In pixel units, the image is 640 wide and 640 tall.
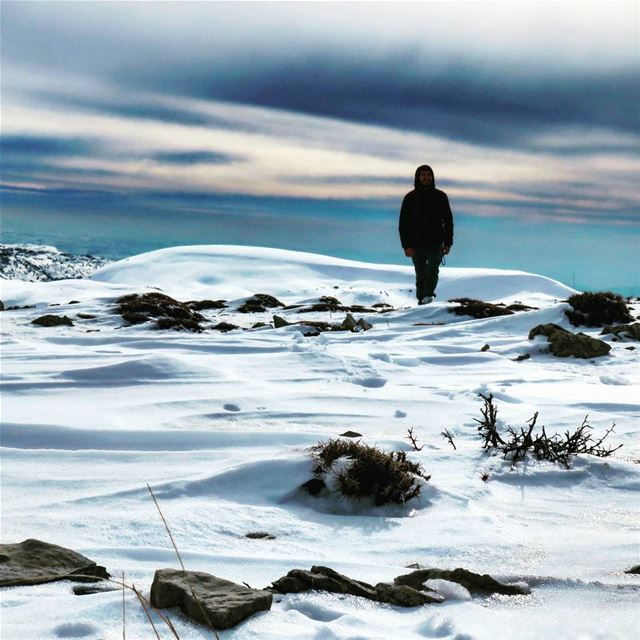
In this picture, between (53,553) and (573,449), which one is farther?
(573,449)

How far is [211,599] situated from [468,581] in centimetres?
91

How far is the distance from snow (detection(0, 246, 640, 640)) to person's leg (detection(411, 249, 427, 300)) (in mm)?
4871

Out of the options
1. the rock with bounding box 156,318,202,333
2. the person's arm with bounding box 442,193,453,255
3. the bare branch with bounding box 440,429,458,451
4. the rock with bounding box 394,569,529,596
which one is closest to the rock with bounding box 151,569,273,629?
the rock with bounding box 394,569,529,596

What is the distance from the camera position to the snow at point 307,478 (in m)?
2.25

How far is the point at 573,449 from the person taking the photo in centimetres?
425

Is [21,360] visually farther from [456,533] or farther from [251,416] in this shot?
[456,533]

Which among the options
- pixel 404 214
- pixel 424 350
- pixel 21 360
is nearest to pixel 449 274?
pixel 404 214

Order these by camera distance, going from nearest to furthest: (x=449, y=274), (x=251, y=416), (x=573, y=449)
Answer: (x=573, y=449)
(x=251, y=416)
(x=449, y=274)

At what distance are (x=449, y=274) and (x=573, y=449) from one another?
33675mm

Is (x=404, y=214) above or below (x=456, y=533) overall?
above

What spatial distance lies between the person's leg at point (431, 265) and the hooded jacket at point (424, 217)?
14 centimetres

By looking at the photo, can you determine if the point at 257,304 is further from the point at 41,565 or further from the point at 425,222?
the point at 41,565

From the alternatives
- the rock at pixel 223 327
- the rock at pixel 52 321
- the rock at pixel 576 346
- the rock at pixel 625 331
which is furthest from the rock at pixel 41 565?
the rock at pixel 223 327

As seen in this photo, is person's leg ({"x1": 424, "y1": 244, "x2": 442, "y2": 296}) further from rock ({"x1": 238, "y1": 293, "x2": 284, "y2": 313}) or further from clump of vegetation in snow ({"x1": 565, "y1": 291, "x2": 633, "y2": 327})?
rock ({"x1": 238, "y1": 293, "x2": 284, "y2": 313})
